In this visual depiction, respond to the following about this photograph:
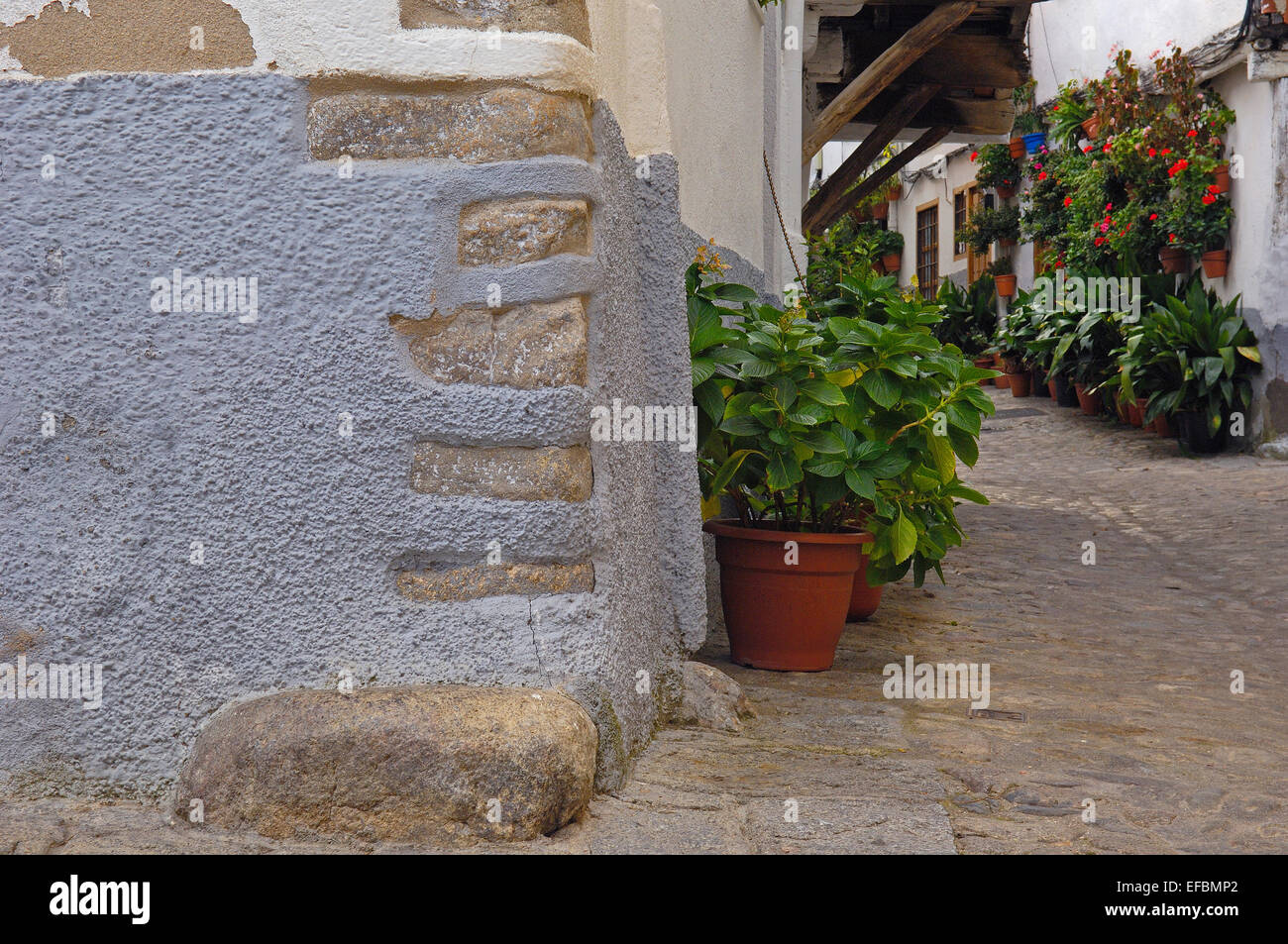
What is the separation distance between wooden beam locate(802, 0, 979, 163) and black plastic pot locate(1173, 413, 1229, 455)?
346 centimetres

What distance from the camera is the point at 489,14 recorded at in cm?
207

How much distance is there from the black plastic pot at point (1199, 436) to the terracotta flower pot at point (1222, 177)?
5.85 ft

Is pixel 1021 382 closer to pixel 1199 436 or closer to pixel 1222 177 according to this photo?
pixel 1222 177

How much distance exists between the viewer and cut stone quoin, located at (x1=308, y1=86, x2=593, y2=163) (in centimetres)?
207

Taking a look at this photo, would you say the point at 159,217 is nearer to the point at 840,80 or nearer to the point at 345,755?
the point at 345,755

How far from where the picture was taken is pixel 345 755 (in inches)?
75.6

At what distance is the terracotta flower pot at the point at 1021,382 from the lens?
12.0 m

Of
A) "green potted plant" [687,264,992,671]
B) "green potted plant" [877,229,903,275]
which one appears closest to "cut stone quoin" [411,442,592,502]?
"green potted plant" [687,264,992,671]

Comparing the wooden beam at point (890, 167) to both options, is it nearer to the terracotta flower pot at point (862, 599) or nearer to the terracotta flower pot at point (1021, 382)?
the terracotta flower pot at point (1021, 382)

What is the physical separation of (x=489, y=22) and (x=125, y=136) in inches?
26.3

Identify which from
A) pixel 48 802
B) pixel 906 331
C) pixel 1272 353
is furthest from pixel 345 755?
pixel 1272 353

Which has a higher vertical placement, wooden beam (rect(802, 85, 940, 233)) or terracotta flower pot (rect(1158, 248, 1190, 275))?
wooden beam (rect(802, 85, 940, 233))

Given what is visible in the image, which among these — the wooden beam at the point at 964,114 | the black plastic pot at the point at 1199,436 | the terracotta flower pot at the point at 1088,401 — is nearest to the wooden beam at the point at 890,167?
the wooden beam at the point at 964,114

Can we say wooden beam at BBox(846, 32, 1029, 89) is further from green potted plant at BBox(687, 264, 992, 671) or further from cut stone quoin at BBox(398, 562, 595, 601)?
cut stone quoin at BBox(398, 562, 595, 601)
